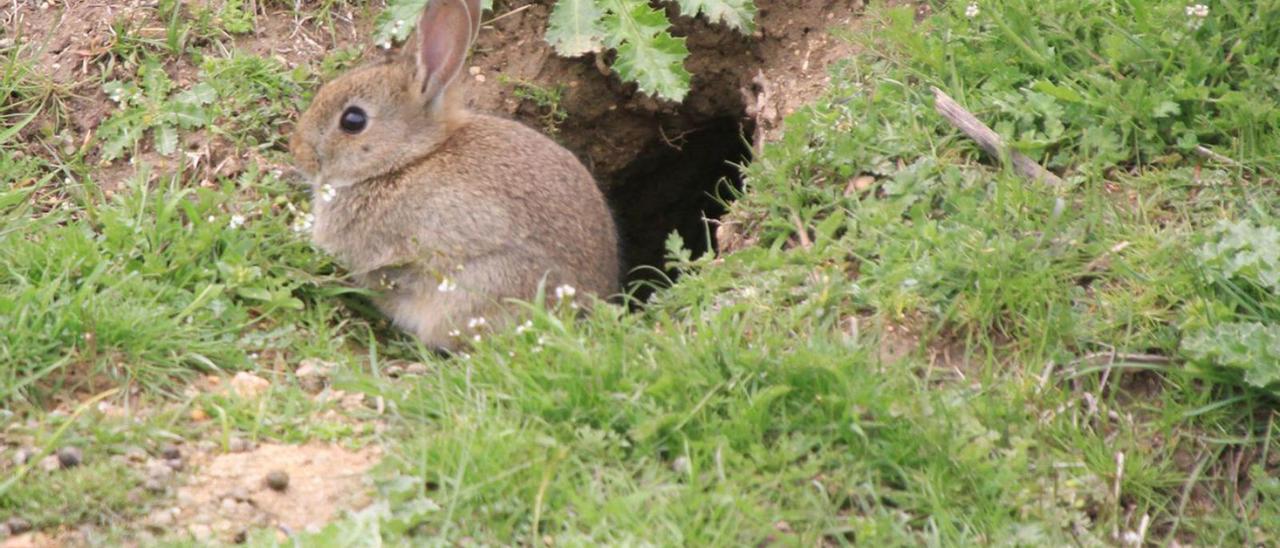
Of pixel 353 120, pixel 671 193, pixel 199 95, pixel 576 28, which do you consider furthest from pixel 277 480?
pixel 671 193

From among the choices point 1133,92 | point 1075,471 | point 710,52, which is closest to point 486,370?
point 1075,471

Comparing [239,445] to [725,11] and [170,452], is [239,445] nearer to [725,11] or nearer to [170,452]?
[170,452]

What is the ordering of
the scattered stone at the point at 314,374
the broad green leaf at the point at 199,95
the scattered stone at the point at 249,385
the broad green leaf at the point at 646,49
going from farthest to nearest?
the broad green leaf at the point at 646,49 → the broad green leaf at the point at 199,95 → the scattered stone at the point at 314,374 → the scattered stone at the point at 249,385

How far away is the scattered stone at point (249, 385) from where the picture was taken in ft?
14.6

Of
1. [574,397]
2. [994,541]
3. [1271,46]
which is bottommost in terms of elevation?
[994,541]

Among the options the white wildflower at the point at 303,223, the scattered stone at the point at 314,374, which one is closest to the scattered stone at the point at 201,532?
the scattered stone at the point at 314,374

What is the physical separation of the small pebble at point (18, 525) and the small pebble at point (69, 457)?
0.76 ft

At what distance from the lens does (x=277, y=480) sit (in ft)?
13.0

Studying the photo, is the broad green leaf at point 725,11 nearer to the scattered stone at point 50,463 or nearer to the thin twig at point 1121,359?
the thin twig at point 1121,359

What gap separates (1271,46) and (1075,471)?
2093mm

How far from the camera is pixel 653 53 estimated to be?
607cm

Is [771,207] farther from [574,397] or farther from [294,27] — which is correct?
[294,27]

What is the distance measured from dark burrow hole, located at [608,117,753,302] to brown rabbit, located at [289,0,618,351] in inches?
73.6

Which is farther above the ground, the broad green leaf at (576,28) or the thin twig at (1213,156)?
the broad green leaf at (576,28)
